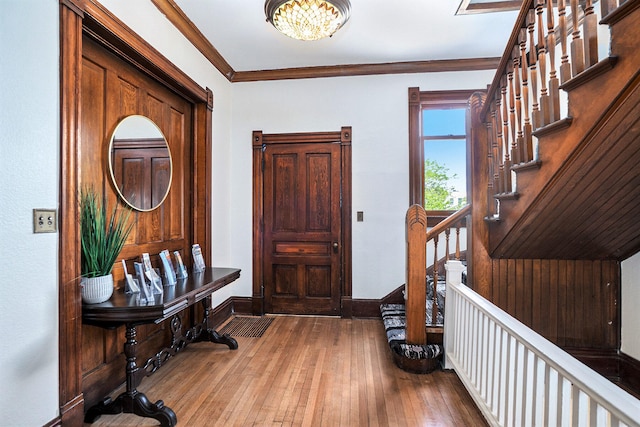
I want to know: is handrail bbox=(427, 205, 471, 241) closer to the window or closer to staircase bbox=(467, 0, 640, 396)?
staircase bbox=(467, 0, 640, 396)

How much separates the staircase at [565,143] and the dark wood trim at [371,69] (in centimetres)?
152

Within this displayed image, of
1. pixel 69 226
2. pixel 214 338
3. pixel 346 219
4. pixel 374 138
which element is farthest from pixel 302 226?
pixel 69 226

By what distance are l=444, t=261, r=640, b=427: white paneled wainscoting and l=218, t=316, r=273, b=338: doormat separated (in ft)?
6.01

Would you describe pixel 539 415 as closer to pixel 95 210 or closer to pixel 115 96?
pixel 95 210

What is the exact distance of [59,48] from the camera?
1.60 metres

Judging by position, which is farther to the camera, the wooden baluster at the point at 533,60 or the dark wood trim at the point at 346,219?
the dark wood trim at the point at 346,219

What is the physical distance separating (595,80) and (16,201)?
251 centimetres

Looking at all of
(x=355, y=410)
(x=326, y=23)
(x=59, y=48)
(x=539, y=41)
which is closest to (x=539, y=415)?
(x=355, y=410)

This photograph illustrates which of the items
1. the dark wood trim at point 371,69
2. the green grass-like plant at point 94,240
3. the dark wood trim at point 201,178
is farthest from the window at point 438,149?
the green grass-like plant at point 94,240

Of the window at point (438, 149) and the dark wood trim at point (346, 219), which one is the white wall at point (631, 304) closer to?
the window at point (438, 149)

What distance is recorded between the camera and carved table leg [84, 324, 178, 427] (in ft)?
5.89

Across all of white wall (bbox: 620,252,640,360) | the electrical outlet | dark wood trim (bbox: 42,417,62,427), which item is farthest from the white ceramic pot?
white wall (bbox: 620,252,640,360)

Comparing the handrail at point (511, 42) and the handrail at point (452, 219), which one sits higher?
the handrail at point (511, 42)

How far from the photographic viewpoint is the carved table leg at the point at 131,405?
180cm
